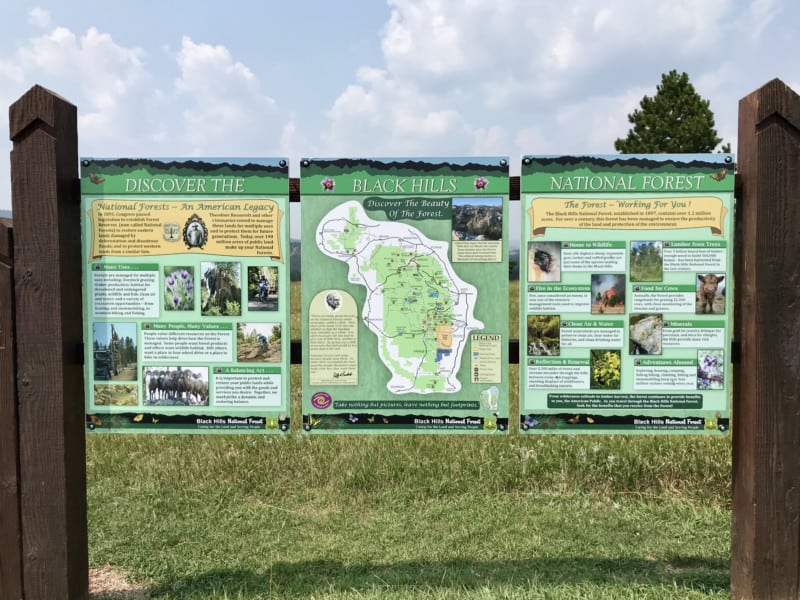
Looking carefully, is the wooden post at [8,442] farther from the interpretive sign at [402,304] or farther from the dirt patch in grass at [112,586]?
the interpretive sign at [402,304]

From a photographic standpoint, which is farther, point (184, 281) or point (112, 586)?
point (112, 586)

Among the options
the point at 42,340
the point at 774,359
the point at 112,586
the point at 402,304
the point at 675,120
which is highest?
the point at 675,120

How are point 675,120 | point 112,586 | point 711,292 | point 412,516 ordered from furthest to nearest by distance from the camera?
point 675,120 → point 412,516 → point 112,586 → point 711,292

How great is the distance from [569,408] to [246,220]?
6.57 feet

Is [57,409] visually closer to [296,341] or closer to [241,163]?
[296,341]

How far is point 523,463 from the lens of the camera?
17.6 ft

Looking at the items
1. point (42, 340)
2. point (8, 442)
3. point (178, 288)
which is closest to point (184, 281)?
point (178, 288)

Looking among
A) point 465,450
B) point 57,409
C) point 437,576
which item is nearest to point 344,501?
→ point 465,450

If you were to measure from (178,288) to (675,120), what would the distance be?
3573 centimetres

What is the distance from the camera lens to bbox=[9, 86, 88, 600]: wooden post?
315 cm

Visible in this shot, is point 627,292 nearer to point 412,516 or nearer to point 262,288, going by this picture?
point 262,288

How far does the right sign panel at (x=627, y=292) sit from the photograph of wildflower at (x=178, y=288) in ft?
5.80

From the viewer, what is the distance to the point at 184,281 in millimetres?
3484

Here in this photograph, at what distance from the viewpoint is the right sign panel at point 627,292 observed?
11.4ft
